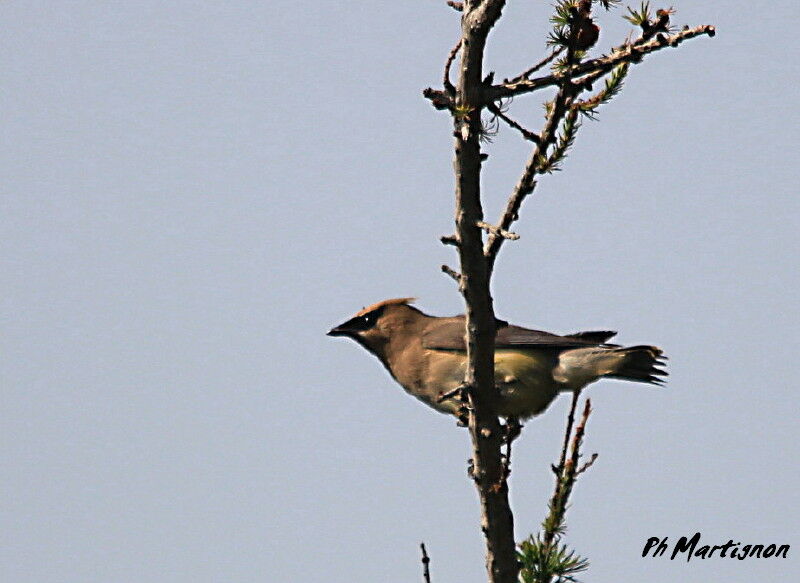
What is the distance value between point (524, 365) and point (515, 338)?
0.29m

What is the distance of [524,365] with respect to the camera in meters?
6.43

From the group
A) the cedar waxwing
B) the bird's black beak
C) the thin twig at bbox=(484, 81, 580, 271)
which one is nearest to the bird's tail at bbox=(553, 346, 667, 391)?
the cedar waxwing

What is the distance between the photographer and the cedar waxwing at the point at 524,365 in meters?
6.34

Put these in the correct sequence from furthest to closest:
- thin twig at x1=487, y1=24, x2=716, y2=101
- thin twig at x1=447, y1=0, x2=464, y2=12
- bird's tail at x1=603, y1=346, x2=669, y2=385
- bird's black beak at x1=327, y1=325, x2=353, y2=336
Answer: bird's black beak at x1=327, y1=325, x2=353, y2=336, bird's tail at x1=603, y1=346, x2=669, y2=385, thin twig at x1=447, y1=0, x2=464, y2=12, thin twig at x1=487, y1=24, x2=716, y2=101

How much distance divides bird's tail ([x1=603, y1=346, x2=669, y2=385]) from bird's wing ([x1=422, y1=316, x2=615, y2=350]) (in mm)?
229

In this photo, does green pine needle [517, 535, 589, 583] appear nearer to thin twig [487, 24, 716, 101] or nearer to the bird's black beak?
thin twig [487, 24, 716, 101]

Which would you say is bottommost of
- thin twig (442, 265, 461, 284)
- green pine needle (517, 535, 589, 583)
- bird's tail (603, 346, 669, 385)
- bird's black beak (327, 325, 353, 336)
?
green pine needle (517, 535, 589, 583)

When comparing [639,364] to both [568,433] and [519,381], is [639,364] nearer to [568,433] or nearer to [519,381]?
[519,381]

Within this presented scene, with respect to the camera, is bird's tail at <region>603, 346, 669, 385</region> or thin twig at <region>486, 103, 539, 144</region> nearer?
thin twig at <region>486, 103, 539, 144</region>

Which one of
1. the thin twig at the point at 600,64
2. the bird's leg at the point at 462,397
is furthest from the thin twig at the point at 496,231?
the bird's leg at the point at 462,397

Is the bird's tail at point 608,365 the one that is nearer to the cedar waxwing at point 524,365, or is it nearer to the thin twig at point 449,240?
the cedar waxwing at point 524,365

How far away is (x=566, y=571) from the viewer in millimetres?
4035

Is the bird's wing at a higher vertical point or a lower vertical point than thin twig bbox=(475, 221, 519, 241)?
higher

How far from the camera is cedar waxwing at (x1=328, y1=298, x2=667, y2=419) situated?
634cm
